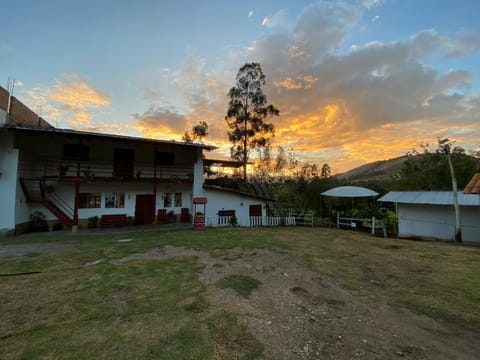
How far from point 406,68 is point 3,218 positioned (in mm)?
24558

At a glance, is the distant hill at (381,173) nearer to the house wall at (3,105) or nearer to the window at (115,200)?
the window at (115,200)

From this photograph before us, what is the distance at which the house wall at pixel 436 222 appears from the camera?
1054cm

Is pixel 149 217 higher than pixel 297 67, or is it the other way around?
pixel 297 67

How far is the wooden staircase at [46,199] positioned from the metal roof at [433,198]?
64.0ft

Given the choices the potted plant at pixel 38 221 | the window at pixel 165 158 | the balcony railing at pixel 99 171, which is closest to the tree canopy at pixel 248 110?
the balcony railing at pixel 99 171

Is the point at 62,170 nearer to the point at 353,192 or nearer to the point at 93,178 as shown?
the point at 93,178

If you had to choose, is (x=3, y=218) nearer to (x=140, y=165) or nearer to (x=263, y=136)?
(x=140, y=165)

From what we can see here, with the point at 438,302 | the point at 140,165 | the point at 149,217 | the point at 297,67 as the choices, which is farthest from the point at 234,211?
the point at 438,302

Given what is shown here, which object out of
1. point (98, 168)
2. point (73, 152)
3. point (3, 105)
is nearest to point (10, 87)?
point (3, 105)

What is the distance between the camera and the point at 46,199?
11.9m

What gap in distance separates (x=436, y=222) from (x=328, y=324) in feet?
43.2

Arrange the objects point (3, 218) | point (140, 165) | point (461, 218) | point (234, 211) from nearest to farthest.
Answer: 1. point (3, 218)
2. point (461, 218)
3. point (140, 165)
4. point (234, 211)

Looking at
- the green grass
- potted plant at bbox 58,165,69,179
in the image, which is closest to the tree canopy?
potted plant at bbox 58,165,69,179

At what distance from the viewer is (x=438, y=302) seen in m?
4.00
